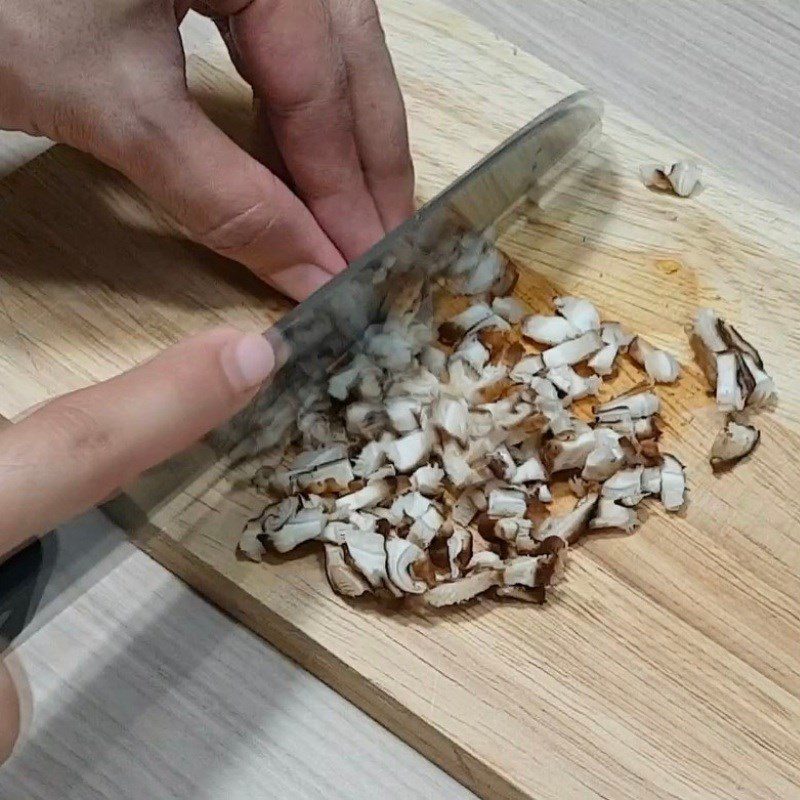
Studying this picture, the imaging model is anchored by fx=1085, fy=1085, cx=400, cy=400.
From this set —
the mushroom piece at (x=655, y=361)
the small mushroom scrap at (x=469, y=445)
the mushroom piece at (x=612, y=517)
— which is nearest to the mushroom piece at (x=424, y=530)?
the small mushroom scrap at (x=469, y=445)

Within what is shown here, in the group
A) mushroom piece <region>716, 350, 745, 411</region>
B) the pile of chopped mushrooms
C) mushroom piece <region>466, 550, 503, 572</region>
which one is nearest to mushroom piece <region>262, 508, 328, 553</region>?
Result: the pile of chopped mushrooms

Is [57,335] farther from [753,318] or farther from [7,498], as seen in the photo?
[753,318]

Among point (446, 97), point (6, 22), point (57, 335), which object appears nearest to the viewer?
point (6, 22)

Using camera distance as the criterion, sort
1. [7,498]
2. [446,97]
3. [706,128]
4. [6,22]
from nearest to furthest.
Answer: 1. [7,498]
2. [6,22]
3. [446,97]
4. [706,128]

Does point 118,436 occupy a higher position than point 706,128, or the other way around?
point 118,436

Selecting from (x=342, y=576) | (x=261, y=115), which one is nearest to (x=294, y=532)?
(x=342, y=576)

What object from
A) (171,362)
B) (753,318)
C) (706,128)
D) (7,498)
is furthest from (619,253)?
(7,498)

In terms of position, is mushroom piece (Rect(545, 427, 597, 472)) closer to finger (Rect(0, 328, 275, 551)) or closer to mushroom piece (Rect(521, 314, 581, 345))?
mushroom piece (Rect(521, 314, 581, 345))
